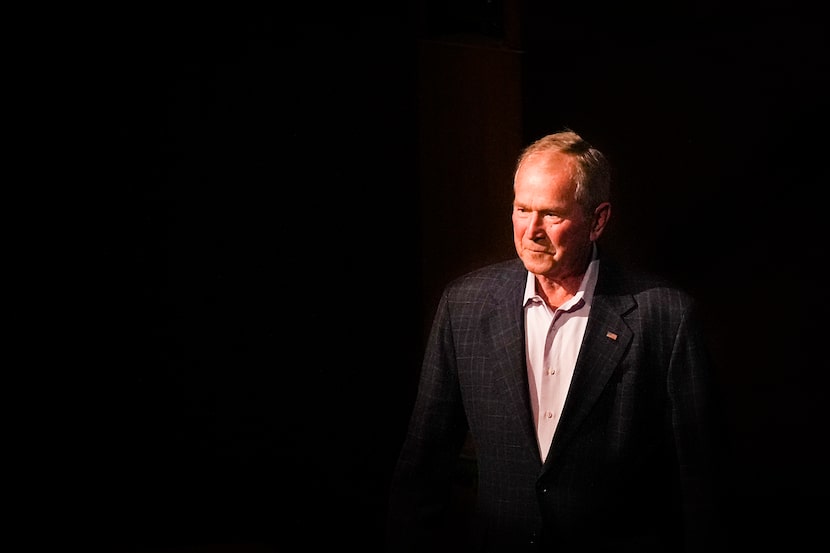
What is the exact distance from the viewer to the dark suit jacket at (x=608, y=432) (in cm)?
197

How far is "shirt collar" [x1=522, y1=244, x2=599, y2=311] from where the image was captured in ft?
6.72

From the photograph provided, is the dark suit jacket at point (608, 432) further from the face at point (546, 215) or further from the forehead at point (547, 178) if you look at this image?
the forehead at point (547, 178)

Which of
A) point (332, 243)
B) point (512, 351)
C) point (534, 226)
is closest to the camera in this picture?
point (534, 226)

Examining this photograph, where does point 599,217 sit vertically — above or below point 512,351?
above

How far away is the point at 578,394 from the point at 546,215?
40 centimetres

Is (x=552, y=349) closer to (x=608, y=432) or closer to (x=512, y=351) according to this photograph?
(x=512, y=351)

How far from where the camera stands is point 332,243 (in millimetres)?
2568

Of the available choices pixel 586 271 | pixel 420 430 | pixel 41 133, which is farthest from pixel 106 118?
pixel 586 271

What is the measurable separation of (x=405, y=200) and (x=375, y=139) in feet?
0.66

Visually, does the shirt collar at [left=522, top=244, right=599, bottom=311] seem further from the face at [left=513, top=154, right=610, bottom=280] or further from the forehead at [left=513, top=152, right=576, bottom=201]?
the forehead at [left=513, top=152, right=576, bottom=201]

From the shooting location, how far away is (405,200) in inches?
105

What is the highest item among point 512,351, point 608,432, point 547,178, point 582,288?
point 547,178

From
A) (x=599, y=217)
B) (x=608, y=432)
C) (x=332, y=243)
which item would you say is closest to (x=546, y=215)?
(x=599, y=217)

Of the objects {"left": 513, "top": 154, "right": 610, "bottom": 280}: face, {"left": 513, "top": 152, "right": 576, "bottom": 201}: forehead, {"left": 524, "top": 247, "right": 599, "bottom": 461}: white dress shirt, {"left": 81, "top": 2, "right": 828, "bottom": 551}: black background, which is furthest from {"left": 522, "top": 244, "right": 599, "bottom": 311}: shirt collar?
{"left": 81, "top": 2, "right": 828, "bottom": 551}: black background
